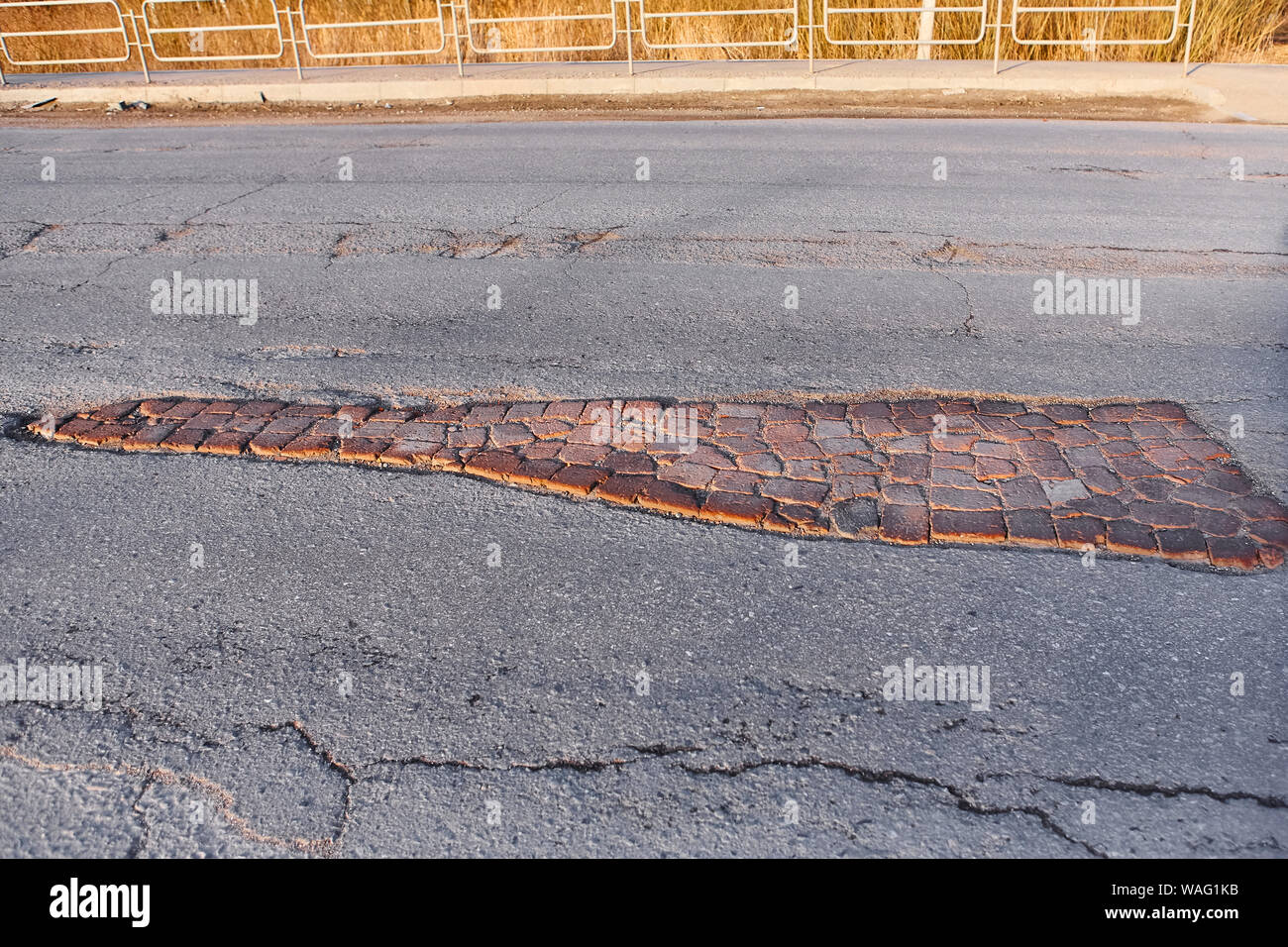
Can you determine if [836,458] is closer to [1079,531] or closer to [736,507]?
[736,507]

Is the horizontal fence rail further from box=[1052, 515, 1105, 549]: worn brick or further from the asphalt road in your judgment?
box=[1052, 515, 1105, 549]: worn brick

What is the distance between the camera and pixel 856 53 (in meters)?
16.6

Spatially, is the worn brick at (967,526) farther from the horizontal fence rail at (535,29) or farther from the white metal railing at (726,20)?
the white metal railing at (726,20)

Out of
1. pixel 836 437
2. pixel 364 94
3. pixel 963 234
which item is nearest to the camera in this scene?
pixel 836 437

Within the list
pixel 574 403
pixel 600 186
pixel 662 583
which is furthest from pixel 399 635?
pixel 600 186

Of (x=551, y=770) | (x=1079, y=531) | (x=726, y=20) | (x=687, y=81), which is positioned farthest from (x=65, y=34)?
(x=1079, y=531)

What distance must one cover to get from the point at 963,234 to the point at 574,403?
150 inches

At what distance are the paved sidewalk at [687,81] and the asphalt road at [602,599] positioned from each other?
7647 mm

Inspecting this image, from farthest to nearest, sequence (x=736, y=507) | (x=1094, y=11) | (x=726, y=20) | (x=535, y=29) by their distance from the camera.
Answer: (x=535, y=29) < (x=726, y=20) < (x=1094, y=11) < (x=736, y=507)

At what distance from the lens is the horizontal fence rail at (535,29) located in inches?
609

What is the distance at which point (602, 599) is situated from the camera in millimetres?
3330

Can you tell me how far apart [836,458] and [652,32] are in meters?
15.4

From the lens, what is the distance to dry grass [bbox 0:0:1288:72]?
15.5 metres
